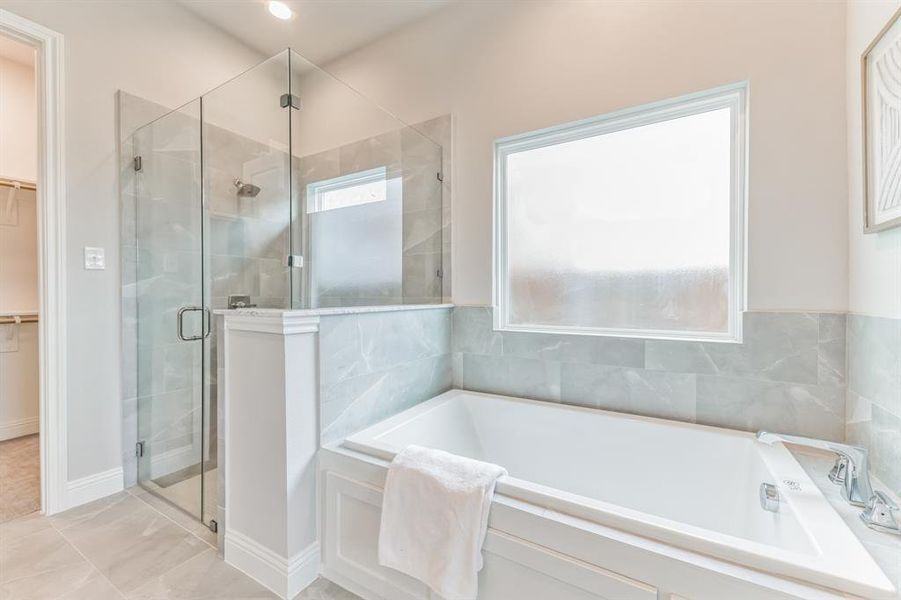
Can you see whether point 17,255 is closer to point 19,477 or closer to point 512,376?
point 19,477

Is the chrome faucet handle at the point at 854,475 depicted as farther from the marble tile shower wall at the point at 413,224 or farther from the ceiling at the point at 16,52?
the ceiling at the point at 16,52

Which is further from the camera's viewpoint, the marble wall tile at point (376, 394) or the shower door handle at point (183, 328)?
the shower door handle at point (183, 328)

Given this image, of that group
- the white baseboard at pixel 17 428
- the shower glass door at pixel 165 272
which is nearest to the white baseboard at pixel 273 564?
the shower glass door at pixel 165 272

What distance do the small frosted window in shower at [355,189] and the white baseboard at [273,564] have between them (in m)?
1.74

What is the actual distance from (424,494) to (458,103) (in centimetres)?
214

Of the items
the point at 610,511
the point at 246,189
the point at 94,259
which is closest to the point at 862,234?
the point at 610,511

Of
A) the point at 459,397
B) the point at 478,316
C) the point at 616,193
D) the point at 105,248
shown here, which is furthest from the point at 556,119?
the point at 105,248

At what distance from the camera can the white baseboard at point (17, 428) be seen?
281 cm

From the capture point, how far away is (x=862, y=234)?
1340 millimetres

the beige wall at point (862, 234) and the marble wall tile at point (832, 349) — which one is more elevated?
the beige wall at point (862, 234)

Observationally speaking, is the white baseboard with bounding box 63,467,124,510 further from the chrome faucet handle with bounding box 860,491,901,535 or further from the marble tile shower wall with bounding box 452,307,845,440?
the chrome faucet handle with bounding box 860,491,901,535

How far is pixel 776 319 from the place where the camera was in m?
1.57

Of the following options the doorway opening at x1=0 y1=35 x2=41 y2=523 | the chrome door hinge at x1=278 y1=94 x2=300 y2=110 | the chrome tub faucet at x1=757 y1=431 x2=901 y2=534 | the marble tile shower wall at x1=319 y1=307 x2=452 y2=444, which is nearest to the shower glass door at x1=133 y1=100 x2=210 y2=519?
the chrome door hinge at x1=278 y1=94 x2=300 y2=110

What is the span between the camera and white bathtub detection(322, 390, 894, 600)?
33.5 inches
